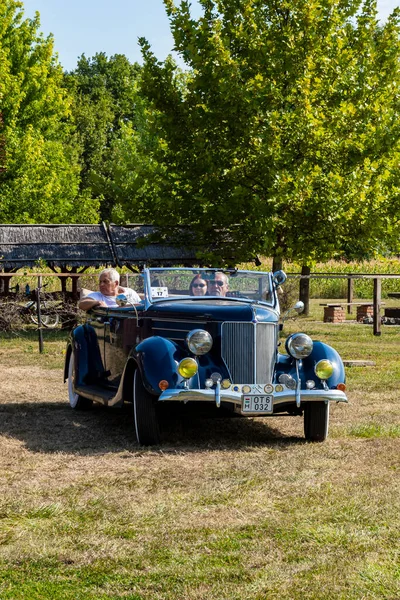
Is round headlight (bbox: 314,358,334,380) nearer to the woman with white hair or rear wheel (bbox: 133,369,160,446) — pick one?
rear wheel (bbox: 133,369,160,446)

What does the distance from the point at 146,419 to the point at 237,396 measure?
0.87 m

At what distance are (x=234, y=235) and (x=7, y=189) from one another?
47.7ft

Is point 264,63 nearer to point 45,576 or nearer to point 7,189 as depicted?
point 7,189

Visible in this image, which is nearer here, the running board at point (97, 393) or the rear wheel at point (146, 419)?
the rear wheel at point (146, 419)

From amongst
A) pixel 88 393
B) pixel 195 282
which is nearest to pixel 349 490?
pixel 195 282

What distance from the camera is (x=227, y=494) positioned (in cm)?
629

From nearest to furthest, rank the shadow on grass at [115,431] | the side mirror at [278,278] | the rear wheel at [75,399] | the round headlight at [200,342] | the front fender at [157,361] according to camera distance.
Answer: the front fender at [157,361]
the round headlight at [200,342]
the shadow on grass at [115,431]
the side mirror at [278,278]
the rear wheel at [75,399]

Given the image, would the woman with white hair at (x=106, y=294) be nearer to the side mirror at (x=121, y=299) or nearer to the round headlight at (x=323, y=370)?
the side mirror at (x=121, y=299)

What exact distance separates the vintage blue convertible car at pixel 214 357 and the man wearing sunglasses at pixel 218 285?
0.4 inches

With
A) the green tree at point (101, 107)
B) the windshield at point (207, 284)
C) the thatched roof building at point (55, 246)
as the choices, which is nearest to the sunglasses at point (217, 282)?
the windshield at point (207, 284)

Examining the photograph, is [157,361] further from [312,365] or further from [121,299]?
[312,365]

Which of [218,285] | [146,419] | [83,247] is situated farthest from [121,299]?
[83,247]

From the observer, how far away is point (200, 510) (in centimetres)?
586

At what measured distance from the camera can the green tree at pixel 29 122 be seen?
34.8m
